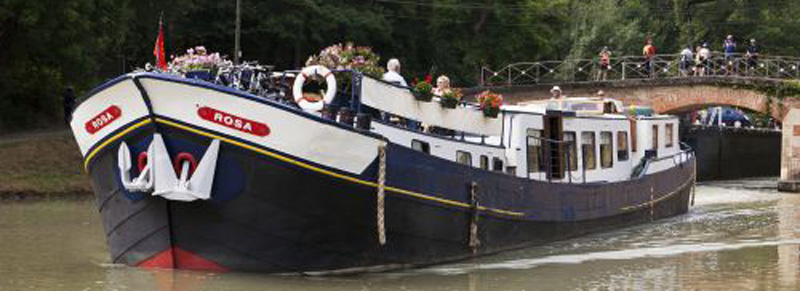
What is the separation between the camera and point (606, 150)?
2333cm

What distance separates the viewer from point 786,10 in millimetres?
65938

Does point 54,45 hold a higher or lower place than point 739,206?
higher

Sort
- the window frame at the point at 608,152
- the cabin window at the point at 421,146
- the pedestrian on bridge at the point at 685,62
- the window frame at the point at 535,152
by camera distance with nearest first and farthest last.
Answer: the cabin window at the point at 421,146 → the window frame at the point at 535,152 → the window frame at the point at 608,152 → the pedestrian on bridge at the point at 685,62

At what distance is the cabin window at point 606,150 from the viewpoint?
75.6ft

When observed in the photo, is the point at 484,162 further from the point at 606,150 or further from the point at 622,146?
the point at 622,146

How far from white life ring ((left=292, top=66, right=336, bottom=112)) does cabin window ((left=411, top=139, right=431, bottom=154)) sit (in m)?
1.68

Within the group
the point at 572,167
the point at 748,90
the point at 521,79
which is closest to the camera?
the point at 572,167

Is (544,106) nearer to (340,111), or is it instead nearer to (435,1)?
(340,111)

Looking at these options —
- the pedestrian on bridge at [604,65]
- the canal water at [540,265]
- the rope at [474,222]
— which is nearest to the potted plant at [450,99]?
the rope at [474,222]

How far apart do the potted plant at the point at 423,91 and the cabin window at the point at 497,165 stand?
2175 millimetres

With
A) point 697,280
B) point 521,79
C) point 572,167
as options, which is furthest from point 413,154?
point 521,79

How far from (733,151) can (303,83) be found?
32.2 m

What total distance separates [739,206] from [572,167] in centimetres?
964

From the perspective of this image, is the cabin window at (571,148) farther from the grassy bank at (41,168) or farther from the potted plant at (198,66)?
the grassy bank at (41,168)
